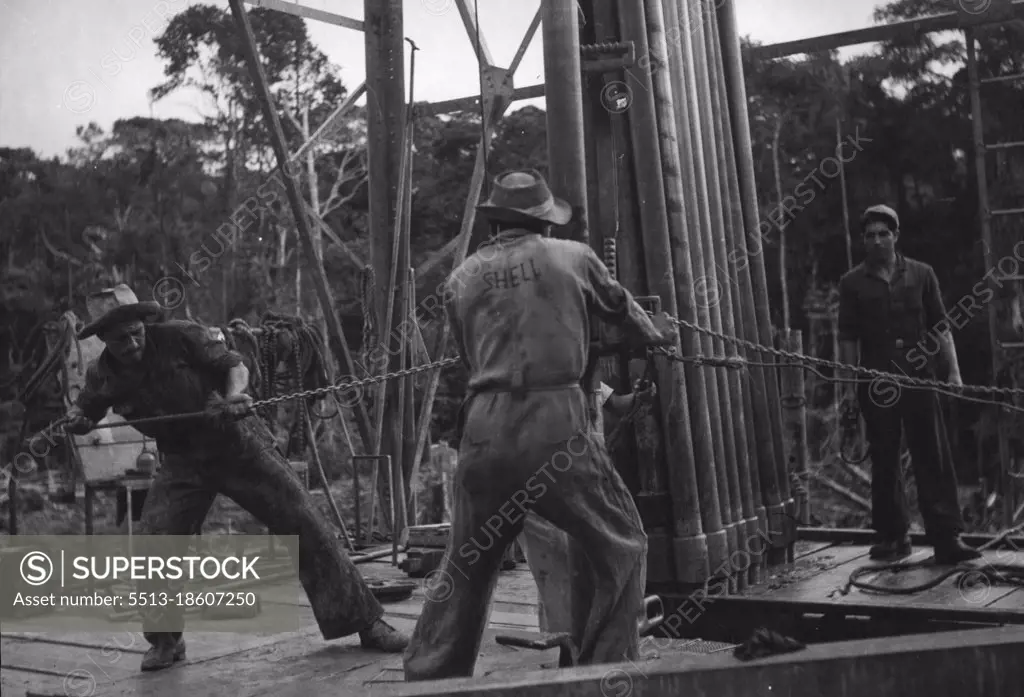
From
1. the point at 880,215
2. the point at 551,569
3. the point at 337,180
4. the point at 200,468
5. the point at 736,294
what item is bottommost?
the point at 551,569

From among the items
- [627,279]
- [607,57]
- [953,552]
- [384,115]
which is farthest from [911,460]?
[384,115]

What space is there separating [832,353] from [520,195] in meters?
26.5

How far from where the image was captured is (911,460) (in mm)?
8156

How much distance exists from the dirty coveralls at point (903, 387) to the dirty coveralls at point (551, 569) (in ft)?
9.44

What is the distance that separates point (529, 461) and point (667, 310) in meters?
2.48

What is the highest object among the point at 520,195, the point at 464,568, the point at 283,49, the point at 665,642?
the point at 283,49

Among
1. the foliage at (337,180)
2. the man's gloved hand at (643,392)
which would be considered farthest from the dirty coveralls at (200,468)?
the foliage at (337,180)

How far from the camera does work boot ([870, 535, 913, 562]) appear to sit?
27.2 ft

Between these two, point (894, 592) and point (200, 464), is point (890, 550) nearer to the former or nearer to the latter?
point (894, 592)

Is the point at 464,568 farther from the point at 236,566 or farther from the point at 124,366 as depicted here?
the point at 236,566

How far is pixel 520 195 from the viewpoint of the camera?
5156mm

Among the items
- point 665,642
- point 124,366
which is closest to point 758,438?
point 665,642

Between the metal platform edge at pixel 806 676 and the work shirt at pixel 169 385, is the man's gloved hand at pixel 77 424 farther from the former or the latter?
the metal platform edge at pixel 806 676

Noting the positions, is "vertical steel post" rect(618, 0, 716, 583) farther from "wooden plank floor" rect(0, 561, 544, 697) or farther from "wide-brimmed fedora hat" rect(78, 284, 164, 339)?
"wide-brimmed fedora hat" rect(78, 284, 164, 339)
